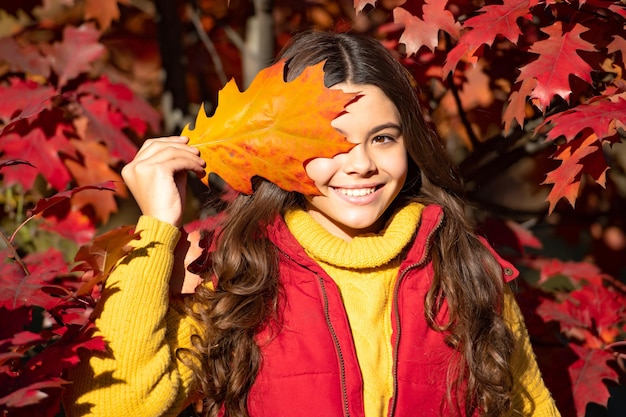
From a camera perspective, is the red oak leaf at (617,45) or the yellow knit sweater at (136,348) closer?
the yellow knit sweater at (136,348)

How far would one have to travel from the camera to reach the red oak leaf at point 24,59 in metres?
2.65

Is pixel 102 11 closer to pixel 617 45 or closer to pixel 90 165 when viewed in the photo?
pixel 90 165

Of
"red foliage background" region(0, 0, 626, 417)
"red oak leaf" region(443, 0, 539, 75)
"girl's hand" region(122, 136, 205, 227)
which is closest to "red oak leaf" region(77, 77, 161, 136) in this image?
"red foliage background" region(0, 0, 626, 417)

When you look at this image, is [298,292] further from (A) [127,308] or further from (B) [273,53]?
(B) [273,53]

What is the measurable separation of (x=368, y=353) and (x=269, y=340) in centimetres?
24

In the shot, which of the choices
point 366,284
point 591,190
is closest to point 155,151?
point 366,284

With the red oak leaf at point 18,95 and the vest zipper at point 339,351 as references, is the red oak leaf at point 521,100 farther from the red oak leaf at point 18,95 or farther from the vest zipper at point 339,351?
the red oak leaf at point 18,95

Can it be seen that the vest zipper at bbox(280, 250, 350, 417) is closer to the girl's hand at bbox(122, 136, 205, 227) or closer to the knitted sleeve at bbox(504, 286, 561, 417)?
the girl's hand at bbox(122, 136, 205, 227)

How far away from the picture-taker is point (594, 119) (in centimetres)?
204

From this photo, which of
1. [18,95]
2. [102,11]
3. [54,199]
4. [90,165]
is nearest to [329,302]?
[54,199]

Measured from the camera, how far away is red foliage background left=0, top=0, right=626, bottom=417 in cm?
184

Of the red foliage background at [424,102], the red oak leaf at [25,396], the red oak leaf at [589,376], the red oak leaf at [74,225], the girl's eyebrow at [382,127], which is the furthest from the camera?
the red oak leaf at [74,225]

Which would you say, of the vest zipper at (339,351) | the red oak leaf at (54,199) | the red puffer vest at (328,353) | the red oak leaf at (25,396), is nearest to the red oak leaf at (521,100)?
the red puffer vest at (328,353)

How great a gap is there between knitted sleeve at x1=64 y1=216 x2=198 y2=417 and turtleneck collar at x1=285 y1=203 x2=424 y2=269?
336mm
